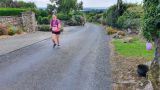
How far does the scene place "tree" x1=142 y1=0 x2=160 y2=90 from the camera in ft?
23.4

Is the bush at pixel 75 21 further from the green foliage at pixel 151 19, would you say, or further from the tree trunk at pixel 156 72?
the tree trunk at pixel 156 72

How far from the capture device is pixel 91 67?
10070 mm

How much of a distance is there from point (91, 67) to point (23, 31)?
17926 mm

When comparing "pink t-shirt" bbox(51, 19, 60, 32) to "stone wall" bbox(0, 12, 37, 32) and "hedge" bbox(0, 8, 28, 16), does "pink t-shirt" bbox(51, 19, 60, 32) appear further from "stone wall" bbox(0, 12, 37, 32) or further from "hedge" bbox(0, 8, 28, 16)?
"hedge" bbox(0, 8, 28, 16)

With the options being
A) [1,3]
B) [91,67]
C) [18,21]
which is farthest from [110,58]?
[1,3]

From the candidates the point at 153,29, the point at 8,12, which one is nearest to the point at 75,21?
the point at 8,12

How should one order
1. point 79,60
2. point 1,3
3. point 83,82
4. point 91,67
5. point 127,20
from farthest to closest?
point 1,3, point 127,20, point 79,60, point 91,67, point 83,82

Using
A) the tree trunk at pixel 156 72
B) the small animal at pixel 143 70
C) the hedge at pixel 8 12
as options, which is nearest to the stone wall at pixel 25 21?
the hedge at pixel 8 12

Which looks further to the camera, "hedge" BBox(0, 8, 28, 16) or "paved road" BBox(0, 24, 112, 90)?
"hedge" BBox(0, 8, 28, 16)

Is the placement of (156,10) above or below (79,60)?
above

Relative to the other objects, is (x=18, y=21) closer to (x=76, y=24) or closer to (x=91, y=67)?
(x=91, y=67)

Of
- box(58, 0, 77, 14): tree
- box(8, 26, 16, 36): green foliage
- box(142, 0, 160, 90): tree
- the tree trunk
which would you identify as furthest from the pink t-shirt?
box(58, 0, 77, 14): tree

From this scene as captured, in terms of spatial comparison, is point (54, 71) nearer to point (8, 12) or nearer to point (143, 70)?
point (143, 70)

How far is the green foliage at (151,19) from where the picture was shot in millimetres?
7441
